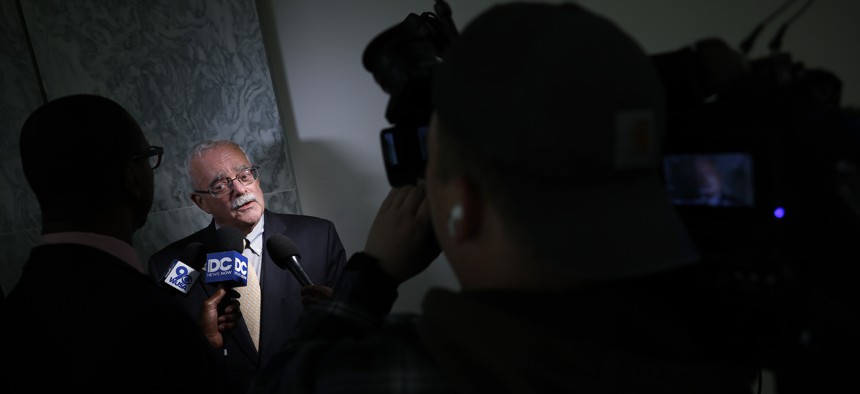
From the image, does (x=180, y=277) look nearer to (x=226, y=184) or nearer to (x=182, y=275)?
(x=182, y=275)

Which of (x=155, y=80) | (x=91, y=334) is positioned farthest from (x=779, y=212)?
(x=155, y=80)

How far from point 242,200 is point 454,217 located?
1635mm

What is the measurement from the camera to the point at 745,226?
55cm

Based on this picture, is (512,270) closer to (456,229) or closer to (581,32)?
(456,229)

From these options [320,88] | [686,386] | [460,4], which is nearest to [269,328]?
[320,88]

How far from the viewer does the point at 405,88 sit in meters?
0.71

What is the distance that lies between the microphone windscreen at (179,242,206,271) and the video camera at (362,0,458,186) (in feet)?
3.12

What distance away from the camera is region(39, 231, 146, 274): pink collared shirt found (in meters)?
Answer: 0.93

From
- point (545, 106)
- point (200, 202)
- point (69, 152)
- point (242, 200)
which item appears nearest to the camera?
point (545, 106)

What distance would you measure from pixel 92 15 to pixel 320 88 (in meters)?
0.94

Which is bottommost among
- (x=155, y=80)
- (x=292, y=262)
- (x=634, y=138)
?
Answer: (x=292, y=262)

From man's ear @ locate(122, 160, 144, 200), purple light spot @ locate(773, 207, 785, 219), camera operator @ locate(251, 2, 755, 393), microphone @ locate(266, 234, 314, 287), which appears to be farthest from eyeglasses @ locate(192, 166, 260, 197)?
purple light spot @ locate(773, 207, 785, 219)

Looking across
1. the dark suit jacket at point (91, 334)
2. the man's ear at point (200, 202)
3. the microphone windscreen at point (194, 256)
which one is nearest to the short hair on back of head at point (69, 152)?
the dark suit jacket at point (91, 334)

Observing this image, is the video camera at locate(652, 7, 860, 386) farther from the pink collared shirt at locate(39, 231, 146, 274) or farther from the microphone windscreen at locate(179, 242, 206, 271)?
the microphone windscreen at locate(179, 242, 206, 271)
